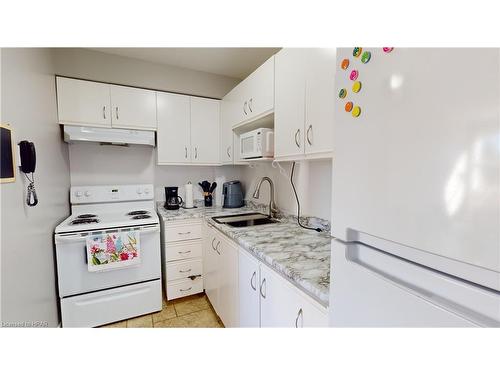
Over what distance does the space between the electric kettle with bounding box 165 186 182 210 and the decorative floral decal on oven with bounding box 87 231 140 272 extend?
629mm

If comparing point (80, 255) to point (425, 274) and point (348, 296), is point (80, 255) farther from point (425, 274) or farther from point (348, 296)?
Answer: point (425, 274)

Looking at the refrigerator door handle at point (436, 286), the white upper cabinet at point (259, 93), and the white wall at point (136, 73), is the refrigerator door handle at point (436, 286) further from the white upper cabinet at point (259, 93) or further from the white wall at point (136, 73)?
the white wall at point (136, 73)

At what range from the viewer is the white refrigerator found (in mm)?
360

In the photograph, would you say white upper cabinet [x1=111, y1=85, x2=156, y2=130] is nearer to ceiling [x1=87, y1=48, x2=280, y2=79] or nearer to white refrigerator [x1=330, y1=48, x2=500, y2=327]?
ceiling [x1=87, y1=48, x2=280, y2=79]

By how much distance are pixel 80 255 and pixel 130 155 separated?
117cm

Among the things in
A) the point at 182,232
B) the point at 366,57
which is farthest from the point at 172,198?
the point at 366,57

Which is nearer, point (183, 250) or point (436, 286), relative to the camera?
point (436, 286)

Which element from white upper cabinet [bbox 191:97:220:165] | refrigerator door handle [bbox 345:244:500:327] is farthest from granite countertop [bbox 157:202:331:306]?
white upper cabinet [bbox 191:97:220:165]

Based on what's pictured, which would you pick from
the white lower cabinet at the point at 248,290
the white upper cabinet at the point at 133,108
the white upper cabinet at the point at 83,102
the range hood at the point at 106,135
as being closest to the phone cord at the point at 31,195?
the range hood at the point at 106,135

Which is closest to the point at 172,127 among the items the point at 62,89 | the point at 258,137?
the point at 62,89

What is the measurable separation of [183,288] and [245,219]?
3.18 feet

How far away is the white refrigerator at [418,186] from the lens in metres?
0.36

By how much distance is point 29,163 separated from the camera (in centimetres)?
126

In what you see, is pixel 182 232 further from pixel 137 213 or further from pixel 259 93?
pixel 259 93
